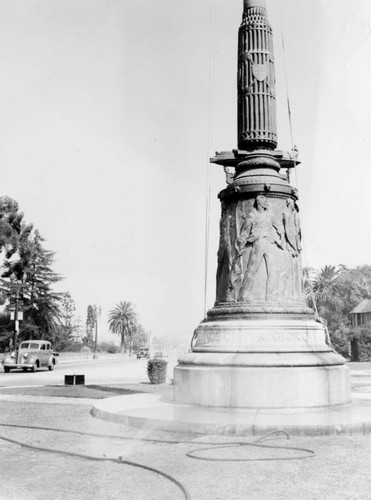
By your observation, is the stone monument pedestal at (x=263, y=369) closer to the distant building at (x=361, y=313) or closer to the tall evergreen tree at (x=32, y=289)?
the tall evergreen tree at (x=32, y=289)

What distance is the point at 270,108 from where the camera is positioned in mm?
13258

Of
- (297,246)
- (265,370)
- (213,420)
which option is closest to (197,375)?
(265,370)

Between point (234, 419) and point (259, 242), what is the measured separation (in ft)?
13.6

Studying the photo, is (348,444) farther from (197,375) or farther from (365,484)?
(197,375)

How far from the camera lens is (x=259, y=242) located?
40.1ft

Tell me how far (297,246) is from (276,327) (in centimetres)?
201

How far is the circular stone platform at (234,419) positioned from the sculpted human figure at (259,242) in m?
2.67

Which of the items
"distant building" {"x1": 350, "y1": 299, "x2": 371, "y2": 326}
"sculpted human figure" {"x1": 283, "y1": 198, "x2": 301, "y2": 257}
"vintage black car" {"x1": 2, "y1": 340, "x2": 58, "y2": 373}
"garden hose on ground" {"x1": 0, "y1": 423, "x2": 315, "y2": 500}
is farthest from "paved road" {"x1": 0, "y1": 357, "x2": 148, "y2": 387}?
"distant building" {"x1": 350, "y1": 299, "x2": 371, "y2": 326}

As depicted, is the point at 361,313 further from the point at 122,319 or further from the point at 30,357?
the point at 122,319

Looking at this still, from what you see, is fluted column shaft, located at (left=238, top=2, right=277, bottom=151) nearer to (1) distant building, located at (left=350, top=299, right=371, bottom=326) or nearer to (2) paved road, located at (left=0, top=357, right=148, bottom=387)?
(2) paved road, located at (left=0, top=357, right=148, bottom=387)

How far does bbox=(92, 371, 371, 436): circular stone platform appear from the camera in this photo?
8.59 metres

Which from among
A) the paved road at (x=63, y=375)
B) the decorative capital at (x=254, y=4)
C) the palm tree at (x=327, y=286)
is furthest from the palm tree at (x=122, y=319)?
the decorative capital at (x=254, y=4)

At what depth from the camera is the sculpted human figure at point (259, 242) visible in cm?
1211

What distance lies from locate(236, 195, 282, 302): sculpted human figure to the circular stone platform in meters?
2.67
